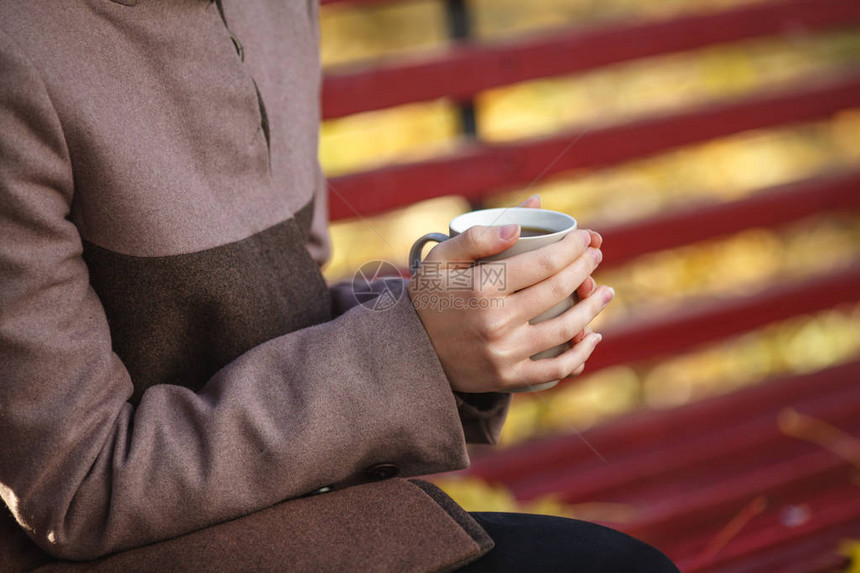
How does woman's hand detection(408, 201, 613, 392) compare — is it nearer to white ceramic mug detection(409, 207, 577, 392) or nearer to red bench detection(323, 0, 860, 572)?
white ceramic mug detection(409, 207, 577, 392)

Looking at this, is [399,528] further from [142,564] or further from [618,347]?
[618,347]

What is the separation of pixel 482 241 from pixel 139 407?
1.25ft

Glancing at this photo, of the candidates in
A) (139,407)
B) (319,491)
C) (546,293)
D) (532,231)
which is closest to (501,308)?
(546,293)

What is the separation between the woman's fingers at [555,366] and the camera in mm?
812

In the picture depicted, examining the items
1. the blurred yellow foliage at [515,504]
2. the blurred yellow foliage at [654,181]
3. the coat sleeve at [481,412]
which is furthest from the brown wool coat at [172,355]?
the blurred yellow foliage at [654,181]

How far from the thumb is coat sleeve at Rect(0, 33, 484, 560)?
9cm

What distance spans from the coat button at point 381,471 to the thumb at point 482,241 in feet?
0.78

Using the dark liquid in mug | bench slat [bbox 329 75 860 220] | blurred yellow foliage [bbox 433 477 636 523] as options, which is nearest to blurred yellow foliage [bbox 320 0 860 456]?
bench slat [bbox 329 75 860 220]

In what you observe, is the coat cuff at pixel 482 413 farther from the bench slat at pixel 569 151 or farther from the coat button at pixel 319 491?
the bench slat at pixel 569 151

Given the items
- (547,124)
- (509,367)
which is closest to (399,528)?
(509,367)

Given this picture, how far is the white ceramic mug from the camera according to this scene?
2.63ft

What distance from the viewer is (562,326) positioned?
2.67ft

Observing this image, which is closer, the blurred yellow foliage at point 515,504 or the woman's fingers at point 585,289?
the woman's fingers at point 585,289

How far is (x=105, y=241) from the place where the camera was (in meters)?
0.77
